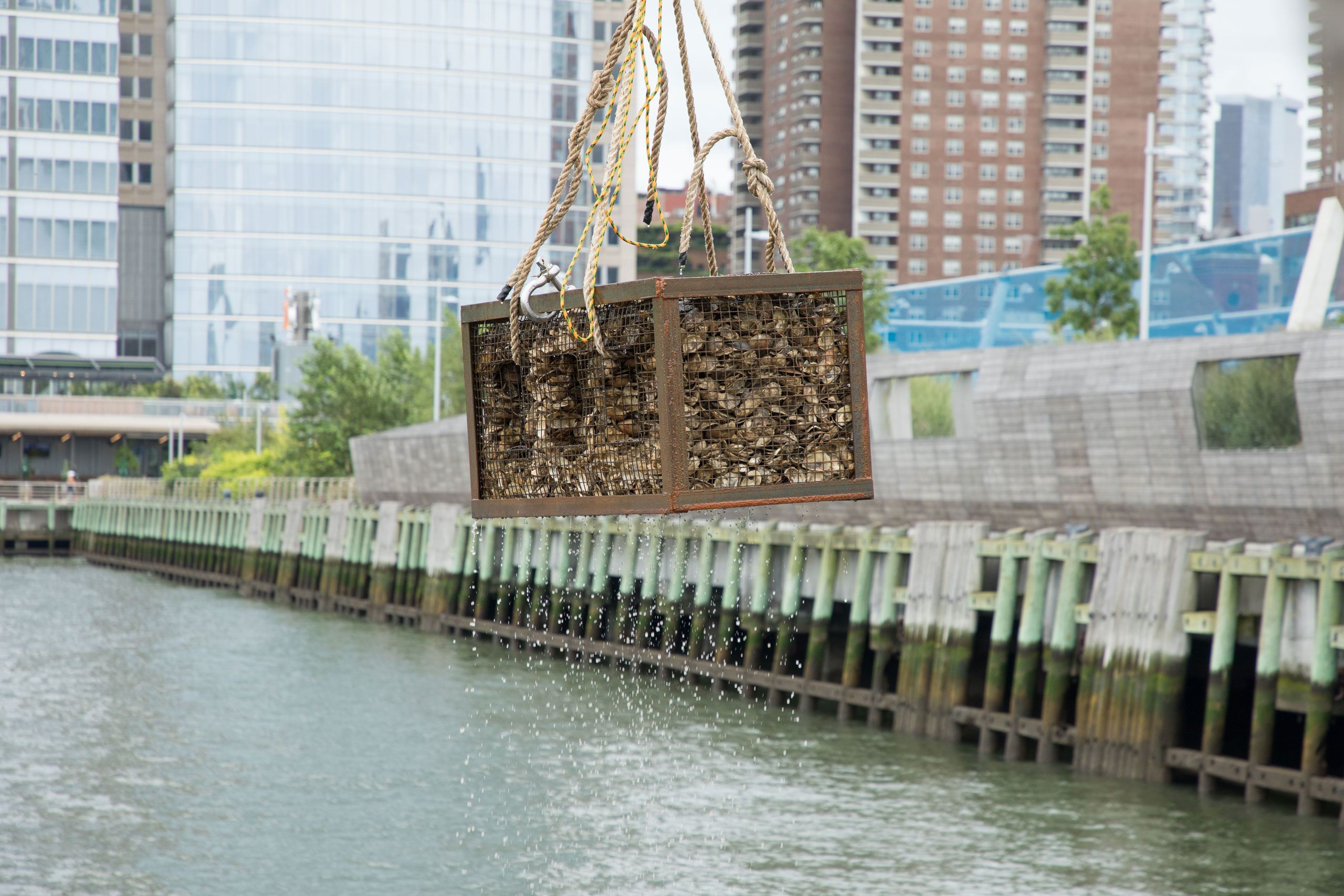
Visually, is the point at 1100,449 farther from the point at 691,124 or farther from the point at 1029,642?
the point at 691,124

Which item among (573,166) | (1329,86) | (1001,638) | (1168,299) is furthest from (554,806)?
(1168,299)

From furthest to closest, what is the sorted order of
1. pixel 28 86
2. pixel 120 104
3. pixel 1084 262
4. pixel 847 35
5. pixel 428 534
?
1. pixel 847 35
2. pixel 120 104
3. pixel 28 86
4. pixel 1084 262
5. pixel 428 534

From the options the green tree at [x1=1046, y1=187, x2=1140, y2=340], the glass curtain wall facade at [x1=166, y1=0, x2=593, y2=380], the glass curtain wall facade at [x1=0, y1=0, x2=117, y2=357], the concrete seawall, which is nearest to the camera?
the concrete seawall

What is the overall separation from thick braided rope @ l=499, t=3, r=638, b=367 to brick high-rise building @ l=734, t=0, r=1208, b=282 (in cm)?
11255

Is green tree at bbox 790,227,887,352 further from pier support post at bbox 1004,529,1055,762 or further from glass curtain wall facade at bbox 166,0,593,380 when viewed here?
glass curtain wall facade at bbox 166,0,593,380

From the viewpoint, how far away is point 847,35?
123812 mm

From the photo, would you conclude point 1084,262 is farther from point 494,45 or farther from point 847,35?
point 847,35

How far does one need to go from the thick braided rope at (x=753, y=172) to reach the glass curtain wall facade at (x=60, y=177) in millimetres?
108450

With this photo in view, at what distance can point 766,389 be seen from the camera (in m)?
5.01

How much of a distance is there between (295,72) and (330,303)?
605 inches

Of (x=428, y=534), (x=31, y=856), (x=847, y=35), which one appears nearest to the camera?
(x=31, y=856)

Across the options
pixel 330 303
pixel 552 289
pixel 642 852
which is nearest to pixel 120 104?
pixel 330 303

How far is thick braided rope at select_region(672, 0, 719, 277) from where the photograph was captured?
4.33 meters

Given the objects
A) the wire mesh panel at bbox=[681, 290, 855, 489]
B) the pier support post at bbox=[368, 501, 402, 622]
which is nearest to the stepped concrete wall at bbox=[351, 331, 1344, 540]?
the pier support post at bbox=[368, 501, 402, 622]
